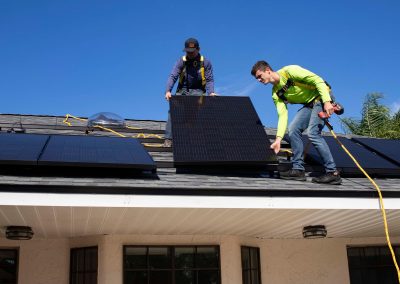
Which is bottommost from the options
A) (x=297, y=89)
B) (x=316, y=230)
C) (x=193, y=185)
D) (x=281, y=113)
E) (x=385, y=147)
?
(x=316, y=230)

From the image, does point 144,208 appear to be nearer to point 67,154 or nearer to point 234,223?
point 67,154

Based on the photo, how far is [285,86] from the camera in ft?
22.0

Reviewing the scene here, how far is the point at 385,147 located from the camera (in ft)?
26.6

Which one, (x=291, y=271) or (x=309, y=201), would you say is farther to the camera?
(x=291, y=271)

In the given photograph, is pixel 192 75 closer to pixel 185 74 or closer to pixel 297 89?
pixel 185 74

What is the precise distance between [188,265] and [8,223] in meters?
2.91

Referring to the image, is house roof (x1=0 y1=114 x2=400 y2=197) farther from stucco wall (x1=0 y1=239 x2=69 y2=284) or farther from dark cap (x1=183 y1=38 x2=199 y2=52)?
stucco wall (x1=0 y1=239 x2=69 y2=284)

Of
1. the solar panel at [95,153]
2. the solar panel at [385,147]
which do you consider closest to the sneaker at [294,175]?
the solar panel at [385,147]

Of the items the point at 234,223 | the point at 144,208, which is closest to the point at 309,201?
the point at 234,223

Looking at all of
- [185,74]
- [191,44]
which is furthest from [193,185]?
[185,74]

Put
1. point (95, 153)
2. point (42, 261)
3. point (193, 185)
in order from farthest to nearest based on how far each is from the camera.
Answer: point (42, 261) < point (95, 153) < point (193, 185)

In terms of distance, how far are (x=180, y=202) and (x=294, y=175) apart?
1.76 meters

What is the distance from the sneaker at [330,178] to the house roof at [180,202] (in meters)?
0.10

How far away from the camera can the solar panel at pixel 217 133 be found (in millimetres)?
6574
